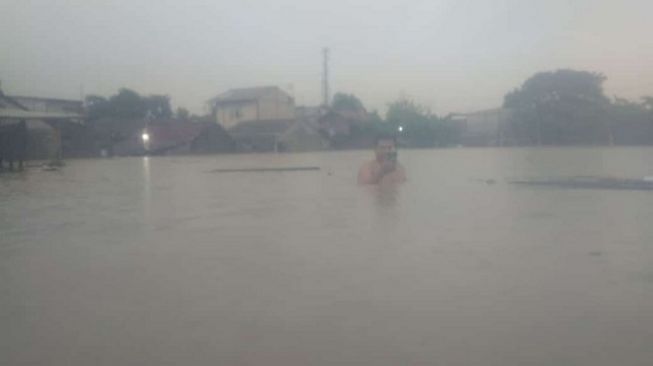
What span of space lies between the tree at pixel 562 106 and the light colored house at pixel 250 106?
1543 cm

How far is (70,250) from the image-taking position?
6.89 meters

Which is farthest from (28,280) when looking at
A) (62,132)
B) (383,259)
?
(62,132)

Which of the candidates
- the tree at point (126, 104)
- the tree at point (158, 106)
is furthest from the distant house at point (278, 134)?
the tree at point (126, 104)

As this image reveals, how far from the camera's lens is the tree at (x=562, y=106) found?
29.3 meters

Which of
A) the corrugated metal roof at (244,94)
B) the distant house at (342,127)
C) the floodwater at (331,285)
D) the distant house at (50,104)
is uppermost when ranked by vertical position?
the corrugated metal roof at (244,94)

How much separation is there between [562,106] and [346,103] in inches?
783

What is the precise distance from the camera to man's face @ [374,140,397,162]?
14304 millimetres

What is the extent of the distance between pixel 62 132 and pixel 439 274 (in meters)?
30.4

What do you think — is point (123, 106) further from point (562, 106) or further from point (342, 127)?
point (562, 106)

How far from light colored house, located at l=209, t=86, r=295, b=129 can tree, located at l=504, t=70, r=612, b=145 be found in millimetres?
15433

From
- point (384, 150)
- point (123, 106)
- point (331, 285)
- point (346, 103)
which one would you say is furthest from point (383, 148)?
point (346, 103)

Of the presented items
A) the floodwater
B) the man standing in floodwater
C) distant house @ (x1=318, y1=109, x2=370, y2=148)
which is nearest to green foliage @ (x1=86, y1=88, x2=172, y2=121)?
distant house @ (x1=318, y1=109, x2=370, y2=148)

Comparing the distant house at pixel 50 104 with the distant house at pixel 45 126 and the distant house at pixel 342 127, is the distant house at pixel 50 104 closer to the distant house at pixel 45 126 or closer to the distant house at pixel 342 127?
the distant house at pixel 45 126

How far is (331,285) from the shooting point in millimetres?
4949
